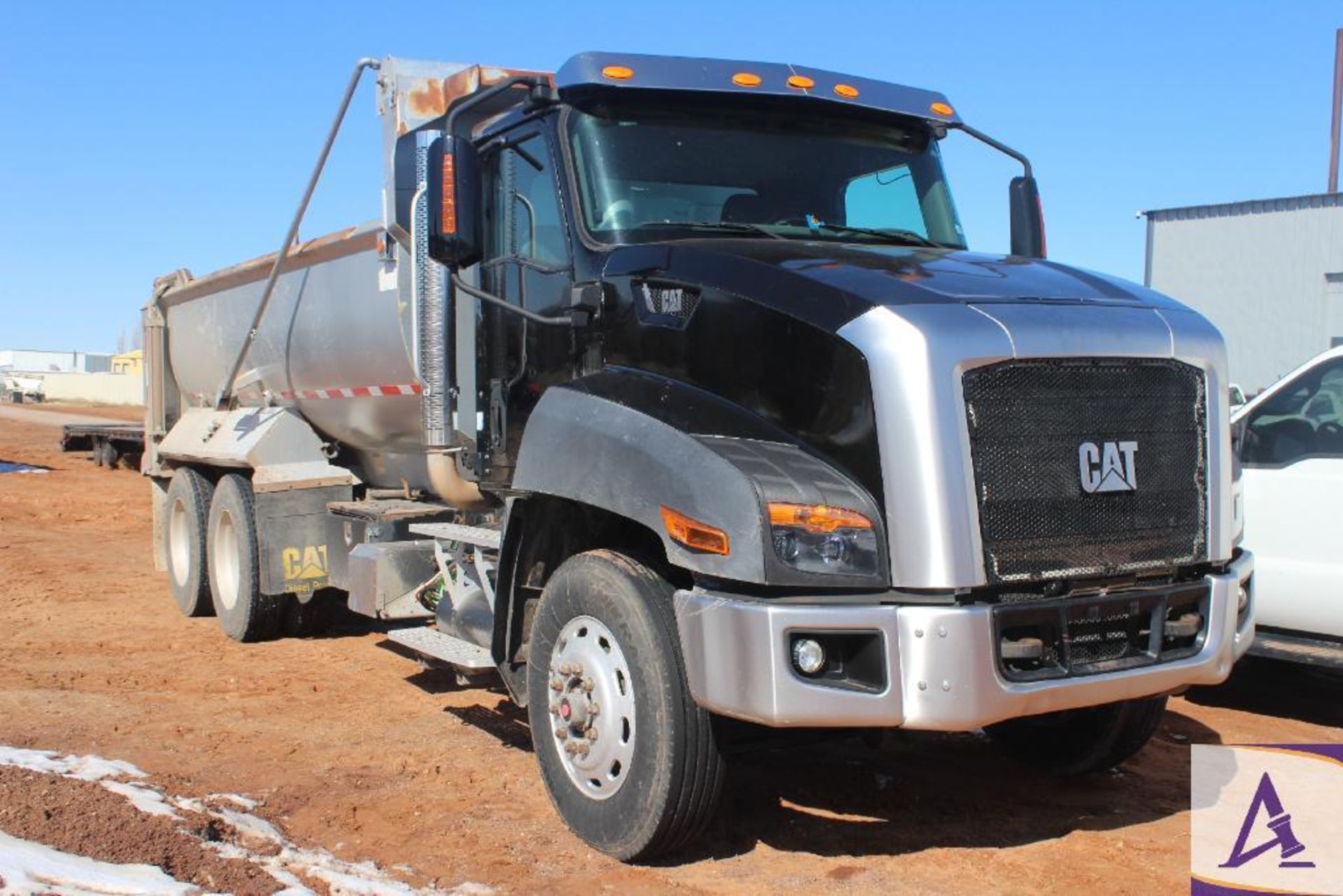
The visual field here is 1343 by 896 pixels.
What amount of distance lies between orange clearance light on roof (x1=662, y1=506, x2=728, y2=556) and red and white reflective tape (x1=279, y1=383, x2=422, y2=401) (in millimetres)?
3315

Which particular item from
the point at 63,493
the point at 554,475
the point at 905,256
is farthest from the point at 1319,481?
the point at 63,493

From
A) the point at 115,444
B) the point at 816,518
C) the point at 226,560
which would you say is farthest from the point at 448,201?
the point at 115,444

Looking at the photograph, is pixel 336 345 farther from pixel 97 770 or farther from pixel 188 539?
pixel 97 770

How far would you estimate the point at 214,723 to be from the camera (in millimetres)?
6938

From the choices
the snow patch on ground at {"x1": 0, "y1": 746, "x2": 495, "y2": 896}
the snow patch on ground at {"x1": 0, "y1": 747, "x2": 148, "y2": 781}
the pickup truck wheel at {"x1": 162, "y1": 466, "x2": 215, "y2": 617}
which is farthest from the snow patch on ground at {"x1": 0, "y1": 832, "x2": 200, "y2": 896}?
the pickup truck wheel at {"x1": 162, "y1": 466, "x2": 215, "y2": 617}

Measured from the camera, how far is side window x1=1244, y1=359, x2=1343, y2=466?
6.90 metres

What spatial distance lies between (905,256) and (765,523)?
1.53m

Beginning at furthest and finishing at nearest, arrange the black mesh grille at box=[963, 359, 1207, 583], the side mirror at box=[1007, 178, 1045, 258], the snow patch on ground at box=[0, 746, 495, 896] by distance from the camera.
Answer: the side mirror at box=[1007, 178, 1045, 258], the black mesh grille at box=[963, 359, 1207, 583], the snow patch on ground at box=[0, 746, 495, 896]

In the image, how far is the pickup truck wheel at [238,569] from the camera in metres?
9.16

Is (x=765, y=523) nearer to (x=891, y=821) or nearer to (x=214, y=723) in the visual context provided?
(x=891, y=821)

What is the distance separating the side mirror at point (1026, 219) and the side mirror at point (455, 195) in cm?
270

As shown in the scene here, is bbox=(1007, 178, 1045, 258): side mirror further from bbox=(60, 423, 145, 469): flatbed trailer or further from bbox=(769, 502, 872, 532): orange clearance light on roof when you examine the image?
bbox=(60, 423, 145, 469): flatbed trailer

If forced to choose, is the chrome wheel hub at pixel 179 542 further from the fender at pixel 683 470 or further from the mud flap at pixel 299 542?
the fender at pixel 683 470

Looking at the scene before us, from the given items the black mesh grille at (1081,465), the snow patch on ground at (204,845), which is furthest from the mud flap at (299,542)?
the black mesh grille at (1081,465)
